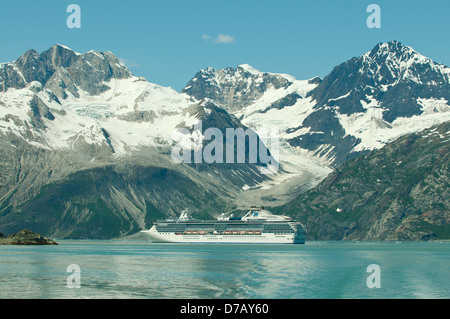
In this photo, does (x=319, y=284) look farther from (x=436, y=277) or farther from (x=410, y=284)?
(x=436, y=277)

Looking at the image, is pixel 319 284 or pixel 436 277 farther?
pixel 436 277
